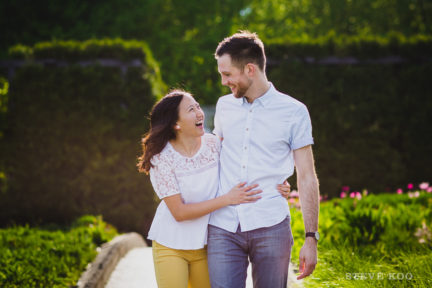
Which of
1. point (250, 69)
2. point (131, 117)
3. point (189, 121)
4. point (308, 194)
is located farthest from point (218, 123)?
point (131, 117)

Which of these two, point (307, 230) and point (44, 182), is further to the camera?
point (44, 182)

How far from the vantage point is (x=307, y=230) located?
310 cm

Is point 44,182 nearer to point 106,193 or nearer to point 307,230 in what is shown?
point 106,193

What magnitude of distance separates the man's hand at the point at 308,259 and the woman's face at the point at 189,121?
1127 mm

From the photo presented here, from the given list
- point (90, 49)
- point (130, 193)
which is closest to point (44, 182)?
point (130, 193)

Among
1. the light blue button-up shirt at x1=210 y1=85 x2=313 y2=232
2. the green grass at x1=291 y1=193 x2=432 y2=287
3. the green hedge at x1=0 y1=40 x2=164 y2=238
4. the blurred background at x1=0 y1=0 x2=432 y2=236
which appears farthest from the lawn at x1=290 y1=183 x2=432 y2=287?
the green hedge at x1=0 y1=40 x2=164 y2=238

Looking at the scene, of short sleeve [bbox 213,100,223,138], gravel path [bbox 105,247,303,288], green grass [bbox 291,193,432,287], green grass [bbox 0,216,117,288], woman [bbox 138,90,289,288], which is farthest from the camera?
gravel path [bbox 105,247,303,288]

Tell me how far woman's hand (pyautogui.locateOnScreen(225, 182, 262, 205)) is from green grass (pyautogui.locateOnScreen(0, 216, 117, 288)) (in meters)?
2.53

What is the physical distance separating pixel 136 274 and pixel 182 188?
2789 millimetres

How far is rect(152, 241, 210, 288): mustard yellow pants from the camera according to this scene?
325cm

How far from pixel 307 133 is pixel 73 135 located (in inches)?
273

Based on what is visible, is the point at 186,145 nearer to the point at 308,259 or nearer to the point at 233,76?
the point at 233,76

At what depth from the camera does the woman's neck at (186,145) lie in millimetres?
3479

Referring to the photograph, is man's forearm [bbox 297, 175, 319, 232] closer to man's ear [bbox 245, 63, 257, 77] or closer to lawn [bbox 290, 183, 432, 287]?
man's ear [bbox 245, 63, 257, 77]
